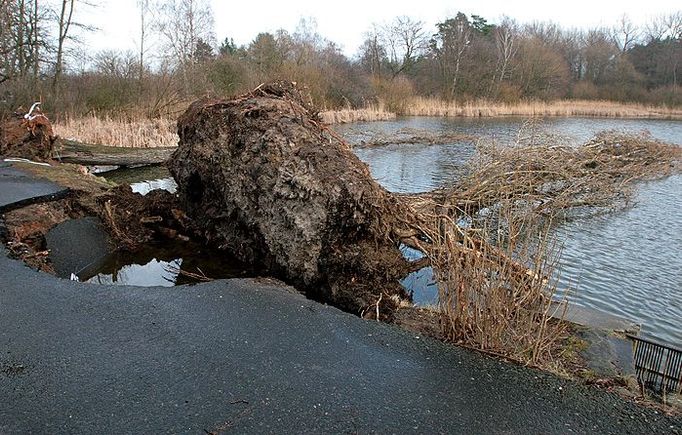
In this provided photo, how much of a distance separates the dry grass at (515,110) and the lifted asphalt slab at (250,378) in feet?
123

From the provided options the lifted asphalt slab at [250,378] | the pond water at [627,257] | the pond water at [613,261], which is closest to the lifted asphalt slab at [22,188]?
the pond water at [613,261]

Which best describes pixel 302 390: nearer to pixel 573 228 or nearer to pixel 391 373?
pixel 391 373

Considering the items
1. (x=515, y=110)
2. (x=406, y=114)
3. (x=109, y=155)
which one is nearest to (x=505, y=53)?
(x=515, y=110)

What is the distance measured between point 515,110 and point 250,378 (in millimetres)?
42889

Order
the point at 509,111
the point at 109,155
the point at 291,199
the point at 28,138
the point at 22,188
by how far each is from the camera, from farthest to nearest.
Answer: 1. the point at 509,111
2. the point at 109,155
3. the point at 28,138
4. the point at 22,188
5. the point at 291,199

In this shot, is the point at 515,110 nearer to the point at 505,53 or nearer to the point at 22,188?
the point at 505,53

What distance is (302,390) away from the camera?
131 inches

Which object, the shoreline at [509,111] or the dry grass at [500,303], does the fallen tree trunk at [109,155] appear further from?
the shoreline at [509,111]

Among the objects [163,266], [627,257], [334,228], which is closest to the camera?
[334,228]

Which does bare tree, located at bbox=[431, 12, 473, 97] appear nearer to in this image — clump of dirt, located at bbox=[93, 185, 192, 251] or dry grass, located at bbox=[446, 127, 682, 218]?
dry grass, located at bbox=[446, 127, 682, 218]

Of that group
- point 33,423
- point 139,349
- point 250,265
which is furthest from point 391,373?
point 250,265

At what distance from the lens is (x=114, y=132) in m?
18.1

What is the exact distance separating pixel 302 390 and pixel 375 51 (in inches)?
2203

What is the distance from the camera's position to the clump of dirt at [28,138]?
12.2m
